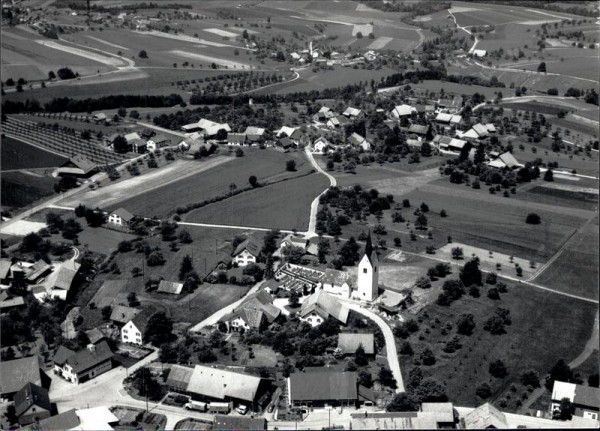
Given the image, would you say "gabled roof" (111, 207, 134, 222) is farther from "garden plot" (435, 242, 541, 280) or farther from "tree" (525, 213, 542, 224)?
"tree" (525, 213, 542, 224)

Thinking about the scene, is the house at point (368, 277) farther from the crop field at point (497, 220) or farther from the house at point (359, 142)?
the house at point (359, 142)

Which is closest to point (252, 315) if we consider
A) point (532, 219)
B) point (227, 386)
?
point (227, 386)

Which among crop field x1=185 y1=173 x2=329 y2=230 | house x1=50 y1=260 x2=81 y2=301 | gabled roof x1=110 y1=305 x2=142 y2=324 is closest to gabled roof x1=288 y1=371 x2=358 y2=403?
gabled roof x1=110 y1=305 x2=142 y2=324

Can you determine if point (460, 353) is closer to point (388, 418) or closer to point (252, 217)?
point (388, 418)

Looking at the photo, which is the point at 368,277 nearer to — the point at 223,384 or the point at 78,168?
the point at 223,384

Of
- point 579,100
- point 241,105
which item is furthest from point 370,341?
point 579,100

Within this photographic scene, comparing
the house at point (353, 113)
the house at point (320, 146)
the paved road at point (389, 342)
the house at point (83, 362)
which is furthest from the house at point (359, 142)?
the house at point (83, 362)

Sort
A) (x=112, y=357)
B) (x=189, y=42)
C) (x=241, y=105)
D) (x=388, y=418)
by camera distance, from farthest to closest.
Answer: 1. (x=189, y=42)
2. (x=241, y=105)
3. (x=112, y=357)
4. (x=388, y=418)
